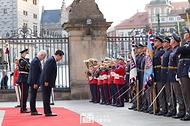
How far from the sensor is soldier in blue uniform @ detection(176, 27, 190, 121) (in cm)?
985

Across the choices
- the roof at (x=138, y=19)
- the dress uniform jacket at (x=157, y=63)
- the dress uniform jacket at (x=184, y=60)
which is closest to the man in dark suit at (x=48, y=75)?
the dress uniform jacket at (x=157, y=63)

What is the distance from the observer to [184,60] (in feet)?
32.6

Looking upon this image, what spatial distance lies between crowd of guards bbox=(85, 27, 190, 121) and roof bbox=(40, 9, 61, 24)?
101 m

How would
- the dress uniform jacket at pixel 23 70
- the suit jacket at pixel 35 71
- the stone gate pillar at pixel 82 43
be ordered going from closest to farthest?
the suit jacket at pixel 35 71 → the dress uniform jacket at pixel 23 70 → the stone gate pillar at pixel 82 43

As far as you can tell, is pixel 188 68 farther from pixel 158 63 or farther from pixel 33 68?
pixel 33 68

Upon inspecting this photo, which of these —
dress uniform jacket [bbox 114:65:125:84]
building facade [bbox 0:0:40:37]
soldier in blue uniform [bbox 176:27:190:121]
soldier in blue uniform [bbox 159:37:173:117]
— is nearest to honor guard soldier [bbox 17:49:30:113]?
dress uniform jacket [bbox 114:65:125:84]

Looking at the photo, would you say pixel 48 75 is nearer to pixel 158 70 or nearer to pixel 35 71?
pixel 35 71

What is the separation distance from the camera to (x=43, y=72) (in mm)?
11742

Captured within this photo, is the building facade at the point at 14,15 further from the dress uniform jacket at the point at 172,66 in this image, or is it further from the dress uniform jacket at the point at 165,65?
the dress uniform jacket at the point at 172,66

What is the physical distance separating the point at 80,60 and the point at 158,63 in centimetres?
781

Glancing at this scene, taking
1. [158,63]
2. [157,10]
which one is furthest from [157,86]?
[157,10]

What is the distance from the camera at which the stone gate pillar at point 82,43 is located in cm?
1903

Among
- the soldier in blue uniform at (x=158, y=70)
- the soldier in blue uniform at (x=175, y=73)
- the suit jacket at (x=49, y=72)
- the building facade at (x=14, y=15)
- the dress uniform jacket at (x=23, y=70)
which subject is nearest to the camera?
the soldier in blue uniform at (x=175, y=73)

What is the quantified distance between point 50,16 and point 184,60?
4424 inches
